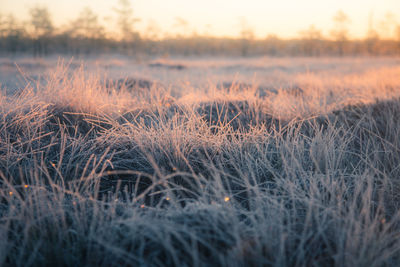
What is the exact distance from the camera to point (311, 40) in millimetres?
50969

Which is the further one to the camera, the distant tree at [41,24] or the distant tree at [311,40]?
the distant tree at [311,40]

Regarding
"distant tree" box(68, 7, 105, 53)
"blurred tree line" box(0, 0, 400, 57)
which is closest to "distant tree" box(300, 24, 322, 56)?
"blurred tree line" box(0, 0, 400, 57)

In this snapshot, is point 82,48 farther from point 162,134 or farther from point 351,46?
point 351,46

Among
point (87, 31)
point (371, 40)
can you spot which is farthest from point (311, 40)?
point (87, 31)

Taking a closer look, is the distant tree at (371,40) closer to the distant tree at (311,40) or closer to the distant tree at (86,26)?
the distant tree at (311,40)

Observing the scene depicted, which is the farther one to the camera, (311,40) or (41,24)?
(311,40)

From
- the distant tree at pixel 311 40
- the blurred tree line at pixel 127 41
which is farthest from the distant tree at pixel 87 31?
the distant tree at pixel 311 40

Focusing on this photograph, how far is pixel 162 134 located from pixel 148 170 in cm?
26

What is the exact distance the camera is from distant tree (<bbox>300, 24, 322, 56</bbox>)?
1953 inches

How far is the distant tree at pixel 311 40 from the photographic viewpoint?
4959 centimetres

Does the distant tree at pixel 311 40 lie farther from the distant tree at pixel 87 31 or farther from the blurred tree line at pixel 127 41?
the distant tree at pixel 87 31

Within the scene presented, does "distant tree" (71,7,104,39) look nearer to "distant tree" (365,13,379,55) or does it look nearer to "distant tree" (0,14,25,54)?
"distant tree" (0,14,25,54)

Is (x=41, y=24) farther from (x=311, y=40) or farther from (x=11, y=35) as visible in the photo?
(x=311, y=40)

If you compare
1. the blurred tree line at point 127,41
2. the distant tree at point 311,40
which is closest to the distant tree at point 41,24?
the blurred tree line at point 127,41
